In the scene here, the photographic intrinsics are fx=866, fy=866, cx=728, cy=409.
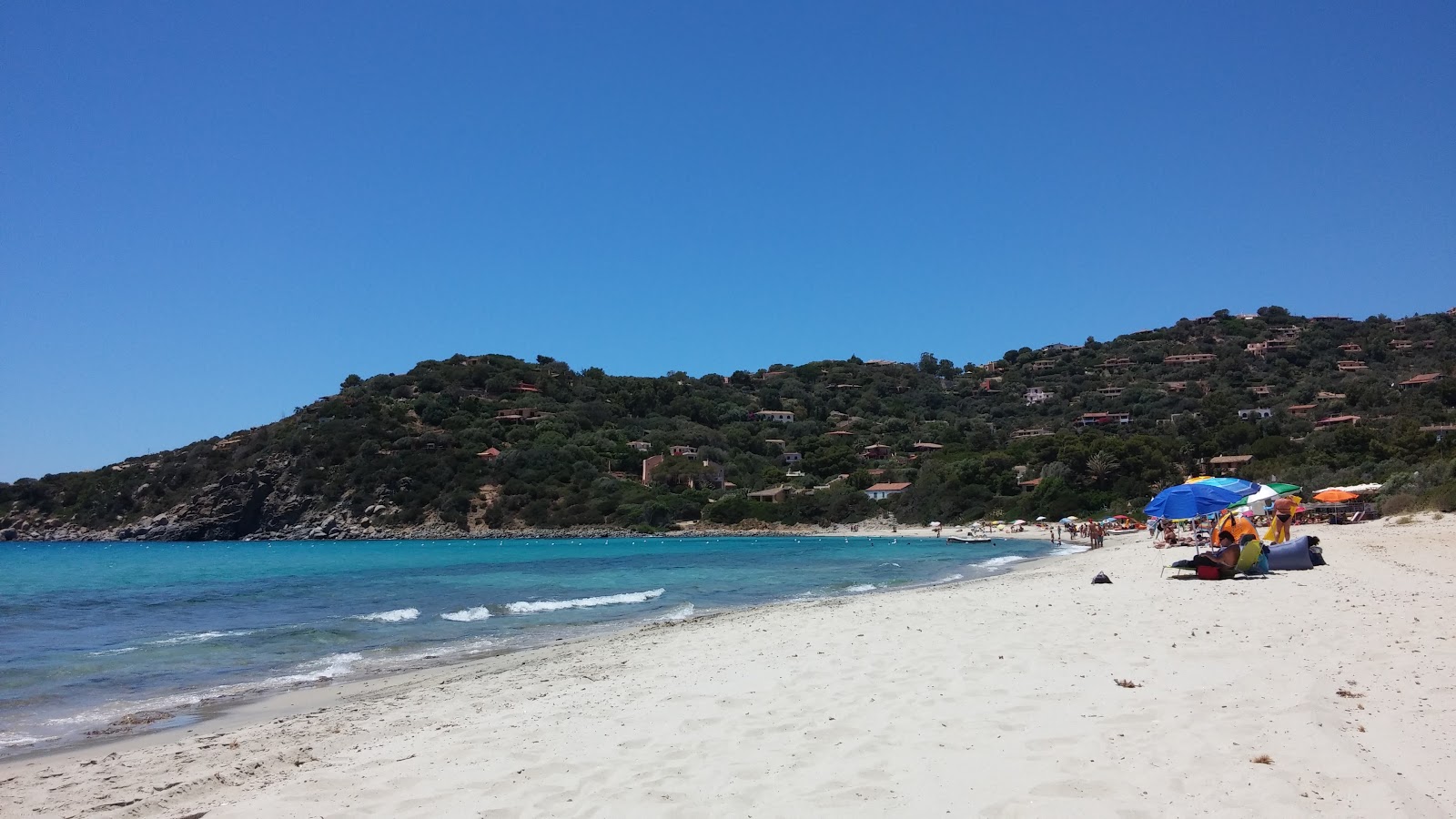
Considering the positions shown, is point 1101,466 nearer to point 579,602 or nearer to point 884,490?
point 884,490

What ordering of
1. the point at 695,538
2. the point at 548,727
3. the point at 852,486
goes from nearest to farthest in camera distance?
the point at 548,727, the point at 695,538, the point at 852,486

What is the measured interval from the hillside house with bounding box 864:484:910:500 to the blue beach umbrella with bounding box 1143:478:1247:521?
59169 mm

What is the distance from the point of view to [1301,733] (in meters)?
5.35

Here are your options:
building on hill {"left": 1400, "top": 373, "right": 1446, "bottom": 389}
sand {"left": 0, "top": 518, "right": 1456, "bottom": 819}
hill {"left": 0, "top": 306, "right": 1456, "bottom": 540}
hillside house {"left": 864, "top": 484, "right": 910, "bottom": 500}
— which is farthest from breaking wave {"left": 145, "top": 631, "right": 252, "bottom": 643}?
building on hill {"left": 1400, "top": 373, "right": 1446, "bottom": 389}

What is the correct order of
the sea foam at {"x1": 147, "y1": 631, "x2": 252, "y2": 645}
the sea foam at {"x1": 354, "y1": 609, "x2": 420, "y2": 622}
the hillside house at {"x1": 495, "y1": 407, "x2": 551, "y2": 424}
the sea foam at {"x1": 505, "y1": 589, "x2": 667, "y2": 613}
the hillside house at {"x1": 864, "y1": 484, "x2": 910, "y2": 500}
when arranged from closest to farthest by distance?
the sea foam at {"x1": 147, "y1": 631, "x2": 252, "y2": 645}, the sea foam at {"x1": 354, "y1": 609, "x2": 420, "y2": 622}, the sea foam at {"x1": 505, "y1": 589, "x2": 667, "y2": 613}, the hillside house at {"x1": 864, "y1": 484, "x2": 910, "y2": 500}, the hillside house at {"x1": 495, "y1": 407, "x2": 551, "y2": 424}

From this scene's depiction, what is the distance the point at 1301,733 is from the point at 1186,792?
4.69 feet

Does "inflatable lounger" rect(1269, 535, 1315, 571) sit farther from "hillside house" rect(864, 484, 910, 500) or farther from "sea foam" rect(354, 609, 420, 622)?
"hillside house" rect(864, 484, 910, 500)

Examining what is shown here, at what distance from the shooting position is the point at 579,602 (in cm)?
2053

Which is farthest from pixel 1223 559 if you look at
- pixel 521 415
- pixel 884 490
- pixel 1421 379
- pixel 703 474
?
pixel 521 415

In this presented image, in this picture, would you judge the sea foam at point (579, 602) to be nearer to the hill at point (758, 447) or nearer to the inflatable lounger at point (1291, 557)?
the inflatable lounger at point (1291, 557)

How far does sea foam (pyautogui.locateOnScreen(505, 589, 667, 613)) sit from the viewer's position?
1945 cm

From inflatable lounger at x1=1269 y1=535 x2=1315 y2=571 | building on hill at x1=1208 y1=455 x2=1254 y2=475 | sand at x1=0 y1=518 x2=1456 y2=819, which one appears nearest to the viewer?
sand at x1=0 y1=518 x2=1456 y2=819

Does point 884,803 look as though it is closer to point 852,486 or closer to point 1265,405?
point 852,486

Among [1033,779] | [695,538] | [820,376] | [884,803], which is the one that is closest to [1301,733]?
[1033,779]
